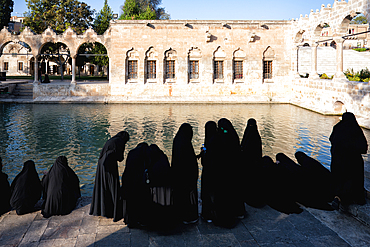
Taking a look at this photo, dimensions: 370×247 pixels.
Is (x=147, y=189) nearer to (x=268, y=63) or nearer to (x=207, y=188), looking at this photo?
(x=207, y=188)

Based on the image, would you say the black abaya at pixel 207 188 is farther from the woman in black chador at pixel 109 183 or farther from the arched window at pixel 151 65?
the arched window at pixel 151 65

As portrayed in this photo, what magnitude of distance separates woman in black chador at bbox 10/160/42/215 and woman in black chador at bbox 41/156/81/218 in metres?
0.17

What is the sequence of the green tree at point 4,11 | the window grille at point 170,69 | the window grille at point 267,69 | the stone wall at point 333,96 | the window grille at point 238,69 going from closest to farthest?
the stone wall at point 333,96, the window grille at point 170,69, the window grille at point 238,69, the window grille at point 267,69, the green tree at point 4,11

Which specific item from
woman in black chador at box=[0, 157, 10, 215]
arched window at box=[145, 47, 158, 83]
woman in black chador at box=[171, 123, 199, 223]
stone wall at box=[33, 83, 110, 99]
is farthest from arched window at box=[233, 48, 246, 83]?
woman in black chador at box=[0, 157, 10, 215]

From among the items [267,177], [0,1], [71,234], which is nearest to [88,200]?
[71,234]

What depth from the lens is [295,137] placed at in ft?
37.7

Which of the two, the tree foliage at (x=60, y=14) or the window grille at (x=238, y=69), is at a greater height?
the tree foliage at (x=60, y=14)

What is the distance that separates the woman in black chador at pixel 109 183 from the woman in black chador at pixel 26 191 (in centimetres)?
102

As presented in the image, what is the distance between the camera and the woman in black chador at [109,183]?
15.9 ft

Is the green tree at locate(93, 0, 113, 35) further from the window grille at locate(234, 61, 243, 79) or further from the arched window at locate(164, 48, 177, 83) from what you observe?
the window grille at locate(234, 61, 243, 79)

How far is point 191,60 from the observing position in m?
22.4

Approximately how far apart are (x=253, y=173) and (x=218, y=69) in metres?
17.8

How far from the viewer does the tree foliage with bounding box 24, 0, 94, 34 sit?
1235 inches

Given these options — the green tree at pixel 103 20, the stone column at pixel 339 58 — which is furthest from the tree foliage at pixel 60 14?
the stone column at pixel 339 58
